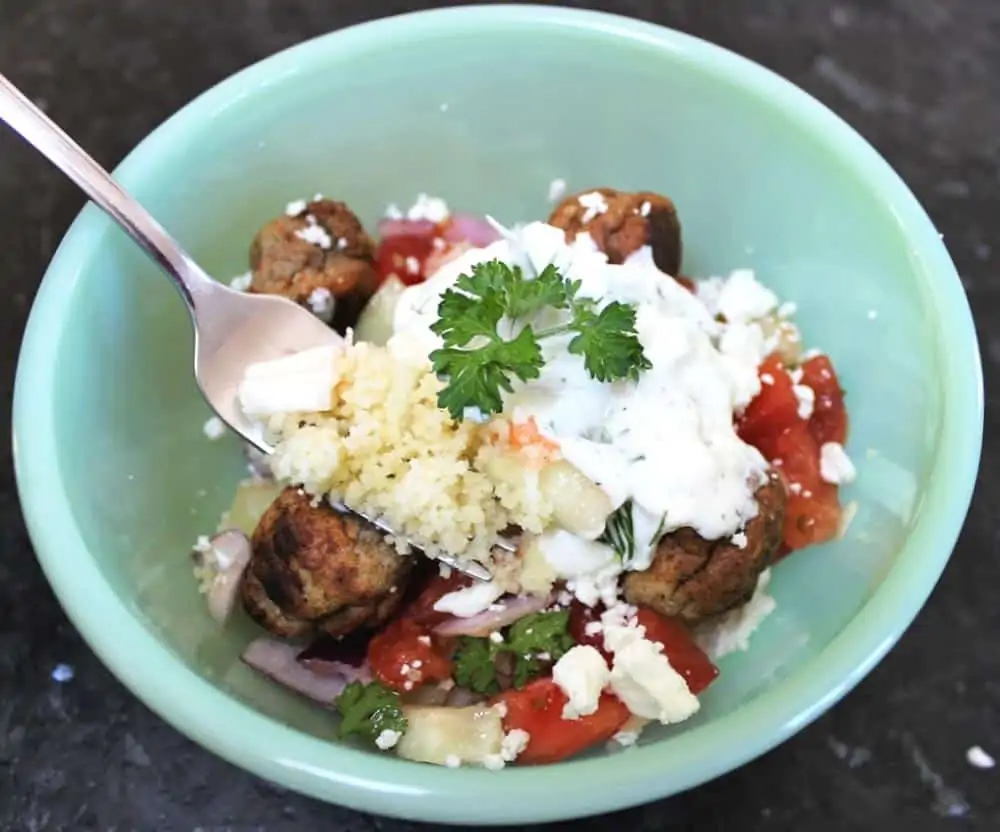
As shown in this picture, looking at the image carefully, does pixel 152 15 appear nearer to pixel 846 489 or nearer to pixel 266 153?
pixel 266 153

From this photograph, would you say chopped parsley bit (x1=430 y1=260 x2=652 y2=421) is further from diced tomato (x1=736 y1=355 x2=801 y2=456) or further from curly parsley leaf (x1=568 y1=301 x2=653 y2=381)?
diced tomato (x1=736 y1=355 x2=801 y2=456)

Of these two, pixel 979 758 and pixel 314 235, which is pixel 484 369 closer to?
pixel 314 235

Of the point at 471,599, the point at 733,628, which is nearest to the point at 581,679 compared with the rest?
the point at 471,599

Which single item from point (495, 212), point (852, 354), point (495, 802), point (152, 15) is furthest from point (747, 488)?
point (152, 15)

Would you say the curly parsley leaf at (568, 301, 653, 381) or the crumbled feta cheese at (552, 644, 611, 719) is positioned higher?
the curly parsley leaf at (568, 301, 653, 381)

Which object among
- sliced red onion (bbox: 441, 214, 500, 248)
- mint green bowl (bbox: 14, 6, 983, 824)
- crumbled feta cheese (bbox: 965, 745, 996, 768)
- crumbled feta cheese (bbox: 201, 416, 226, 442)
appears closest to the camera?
mint green bowl (bbox: 14, 6, 983, 824)

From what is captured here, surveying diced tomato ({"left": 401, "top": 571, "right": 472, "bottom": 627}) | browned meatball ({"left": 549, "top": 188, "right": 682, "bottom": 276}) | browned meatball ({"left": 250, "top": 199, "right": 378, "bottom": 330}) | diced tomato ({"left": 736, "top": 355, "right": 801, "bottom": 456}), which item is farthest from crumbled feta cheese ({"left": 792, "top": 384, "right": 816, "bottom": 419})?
browned meatball ({"left": 250, "top": 199, "right": 378, "bottom": 330})

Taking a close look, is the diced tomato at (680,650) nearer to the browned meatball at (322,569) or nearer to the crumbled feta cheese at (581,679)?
the crumbled feta cheese at (581,679)
